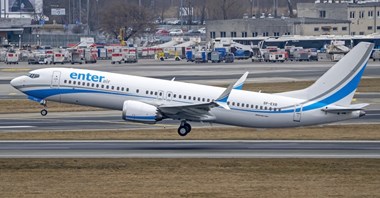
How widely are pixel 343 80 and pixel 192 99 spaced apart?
29.7ft

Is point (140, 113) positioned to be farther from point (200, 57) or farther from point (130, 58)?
point (200, 57)

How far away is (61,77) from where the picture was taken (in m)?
63.1

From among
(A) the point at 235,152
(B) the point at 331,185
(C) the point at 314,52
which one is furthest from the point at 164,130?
(C) the point at 314,52

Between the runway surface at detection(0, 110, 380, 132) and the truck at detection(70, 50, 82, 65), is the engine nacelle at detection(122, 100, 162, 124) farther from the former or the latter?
the truck at detection(70, 50, 82, 65)

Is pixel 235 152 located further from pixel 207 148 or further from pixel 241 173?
pixel 241 173

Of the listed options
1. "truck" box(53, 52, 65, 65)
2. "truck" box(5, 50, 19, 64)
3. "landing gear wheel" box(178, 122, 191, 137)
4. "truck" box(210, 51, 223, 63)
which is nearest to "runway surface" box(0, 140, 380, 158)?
"landing gear wheel" box(178, 122, 191, 137)

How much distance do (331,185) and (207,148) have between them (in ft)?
46.6

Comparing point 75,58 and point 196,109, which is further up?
point 196,109

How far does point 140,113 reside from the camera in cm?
5747

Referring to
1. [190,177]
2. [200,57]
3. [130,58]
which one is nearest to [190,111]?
[190,177]

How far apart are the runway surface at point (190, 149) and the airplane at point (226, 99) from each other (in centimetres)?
146

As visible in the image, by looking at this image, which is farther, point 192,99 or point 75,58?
point 75,58

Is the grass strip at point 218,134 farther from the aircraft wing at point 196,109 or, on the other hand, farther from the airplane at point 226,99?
the aircraft wing at point 196,109

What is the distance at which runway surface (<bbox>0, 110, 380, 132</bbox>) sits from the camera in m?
70.0
